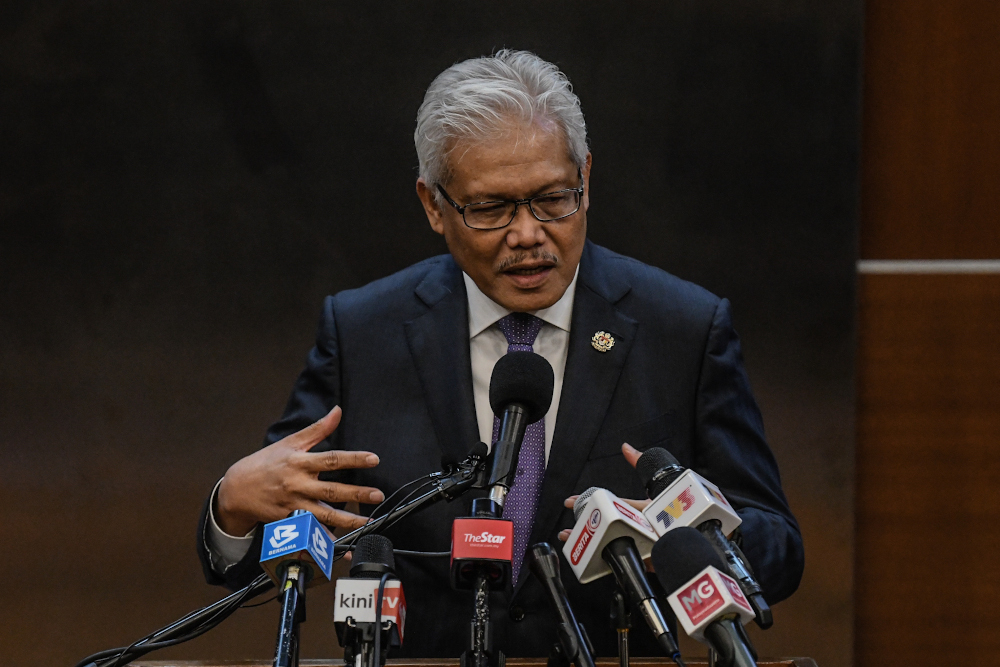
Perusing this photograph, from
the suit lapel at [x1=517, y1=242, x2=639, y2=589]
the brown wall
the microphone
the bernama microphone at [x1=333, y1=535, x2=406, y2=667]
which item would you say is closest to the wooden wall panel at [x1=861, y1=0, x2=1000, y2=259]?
the brown wall

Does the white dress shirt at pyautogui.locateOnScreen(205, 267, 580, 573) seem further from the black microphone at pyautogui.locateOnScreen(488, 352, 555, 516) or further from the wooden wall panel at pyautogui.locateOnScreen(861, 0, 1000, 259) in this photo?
the wooden wall panel at pyautogui.locateOnScreen(861, 0, 1000, 259)

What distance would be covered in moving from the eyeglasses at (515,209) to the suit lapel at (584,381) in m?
0.30

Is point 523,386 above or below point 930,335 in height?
below

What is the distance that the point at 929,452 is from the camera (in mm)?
3219

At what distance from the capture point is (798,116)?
307cm

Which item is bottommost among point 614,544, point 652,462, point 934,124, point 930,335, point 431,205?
point 614,544

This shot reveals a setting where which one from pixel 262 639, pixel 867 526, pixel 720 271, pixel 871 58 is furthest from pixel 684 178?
pixel 262 639

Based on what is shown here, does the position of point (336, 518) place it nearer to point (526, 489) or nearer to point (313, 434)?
point (313, 434)

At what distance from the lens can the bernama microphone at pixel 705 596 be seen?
1075 millimetres

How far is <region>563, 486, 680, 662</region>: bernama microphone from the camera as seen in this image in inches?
49.7

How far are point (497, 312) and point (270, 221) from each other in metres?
1.11

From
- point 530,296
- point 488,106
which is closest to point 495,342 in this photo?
point 530,296

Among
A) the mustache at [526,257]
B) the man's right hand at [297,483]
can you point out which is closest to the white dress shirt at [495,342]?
the mustache at [526,257]

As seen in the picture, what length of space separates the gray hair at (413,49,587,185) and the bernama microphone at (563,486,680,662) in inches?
39.8
